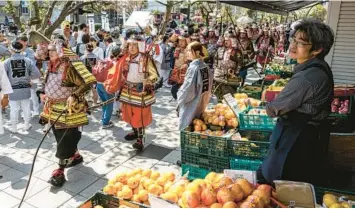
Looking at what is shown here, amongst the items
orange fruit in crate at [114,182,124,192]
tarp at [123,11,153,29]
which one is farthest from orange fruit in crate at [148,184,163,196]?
tarp at [123,11,153,29]

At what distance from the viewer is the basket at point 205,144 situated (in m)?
3.78

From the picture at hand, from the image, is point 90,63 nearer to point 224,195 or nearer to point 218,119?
point 218,119

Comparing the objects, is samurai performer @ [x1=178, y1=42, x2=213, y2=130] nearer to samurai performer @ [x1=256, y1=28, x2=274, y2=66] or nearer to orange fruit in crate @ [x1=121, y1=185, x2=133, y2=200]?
orange fruit in crate @ [x1=121, y1=185, x2=133, y2=200]

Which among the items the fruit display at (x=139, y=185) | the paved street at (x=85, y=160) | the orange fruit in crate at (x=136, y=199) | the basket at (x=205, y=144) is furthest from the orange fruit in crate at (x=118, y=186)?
the paved street at (x=85, y=160)

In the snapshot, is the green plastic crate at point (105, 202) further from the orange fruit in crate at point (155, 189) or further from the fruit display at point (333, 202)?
the fruit display at point (333, 202)

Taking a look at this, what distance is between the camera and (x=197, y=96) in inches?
185

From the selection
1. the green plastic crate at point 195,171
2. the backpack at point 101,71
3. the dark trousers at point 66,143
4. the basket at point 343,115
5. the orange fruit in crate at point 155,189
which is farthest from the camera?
the backpack at point 101,71

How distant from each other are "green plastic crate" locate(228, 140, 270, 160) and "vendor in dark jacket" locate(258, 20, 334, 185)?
792 mm

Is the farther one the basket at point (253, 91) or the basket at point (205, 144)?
the basket at point (253, 91)

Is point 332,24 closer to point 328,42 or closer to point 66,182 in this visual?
point 328,42

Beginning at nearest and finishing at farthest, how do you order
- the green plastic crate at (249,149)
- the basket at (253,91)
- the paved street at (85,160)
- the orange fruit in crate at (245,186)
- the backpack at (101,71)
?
the orange fruit in crate at (245,186) < the green plastic crate at (249,149) < the paved street at (85,160) < the basket at (253,91) < the backpack at (101,71)

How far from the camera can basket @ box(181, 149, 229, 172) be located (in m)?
3.83

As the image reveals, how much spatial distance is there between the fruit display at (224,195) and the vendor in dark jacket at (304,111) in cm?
43

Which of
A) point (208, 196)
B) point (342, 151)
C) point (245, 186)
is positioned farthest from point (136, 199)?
→ point (342, 151)
